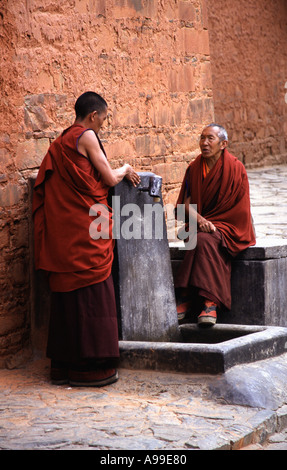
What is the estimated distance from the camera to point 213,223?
19.6ft

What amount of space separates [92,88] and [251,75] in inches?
395

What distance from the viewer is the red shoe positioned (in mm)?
5551

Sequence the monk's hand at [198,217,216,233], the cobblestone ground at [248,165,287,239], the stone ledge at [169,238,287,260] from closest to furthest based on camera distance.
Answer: the monk's hand at [198,217,216,233] < the stone ledge at [169,238,287,260] < the cobblestone ground at [248,165,287,239]

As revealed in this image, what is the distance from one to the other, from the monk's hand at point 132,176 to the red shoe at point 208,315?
1.06 m

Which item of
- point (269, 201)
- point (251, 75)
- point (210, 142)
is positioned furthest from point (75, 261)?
point (251, 75)

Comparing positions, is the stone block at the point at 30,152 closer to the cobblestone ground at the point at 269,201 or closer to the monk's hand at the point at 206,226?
the monk's hand at the point at 206,226

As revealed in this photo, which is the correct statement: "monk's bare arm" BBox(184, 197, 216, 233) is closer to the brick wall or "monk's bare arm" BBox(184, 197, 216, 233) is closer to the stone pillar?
the stone pillar

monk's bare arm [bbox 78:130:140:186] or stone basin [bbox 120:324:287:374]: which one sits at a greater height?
monk's bare arm [bbox 78:130:140:186]

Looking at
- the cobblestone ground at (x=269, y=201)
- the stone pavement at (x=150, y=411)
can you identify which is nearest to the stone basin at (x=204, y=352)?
the stone pavement at (x=150, y=411)

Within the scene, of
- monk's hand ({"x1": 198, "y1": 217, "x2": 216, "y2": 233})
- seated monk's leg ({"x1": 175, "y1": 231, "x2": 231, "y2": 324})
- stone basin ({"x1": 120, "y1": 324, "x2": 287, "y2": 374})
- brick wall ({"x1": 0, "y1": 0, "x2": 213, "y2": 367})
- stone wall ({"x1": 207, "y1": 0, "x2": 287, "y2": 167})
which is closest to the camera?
stone basin ({"x1": 120, "y1": 324, "x2": 287, "y2": 374})

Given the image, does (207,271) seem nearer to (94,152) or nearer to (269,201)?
(94,152)

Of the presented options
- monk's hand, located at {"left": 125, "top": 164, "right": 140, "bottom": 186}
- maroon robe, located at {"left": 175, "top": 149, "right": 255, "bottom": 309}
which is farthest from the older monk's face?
monk's hand, located at {"left": 125, "top": 164, "right": 140, "bottom": 186}

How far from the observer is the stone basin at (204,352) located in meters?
4.72
